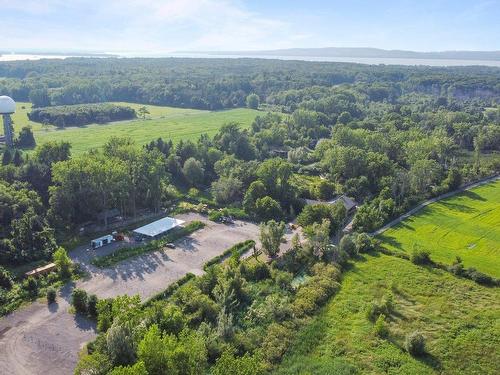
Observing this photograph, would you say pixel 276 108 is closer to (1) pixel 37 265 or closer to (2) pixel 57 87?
(2) pixel 57 87

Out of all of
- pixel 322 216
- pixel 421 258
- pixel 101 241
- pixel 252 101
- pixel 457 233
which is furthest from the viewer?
pixel 252 101

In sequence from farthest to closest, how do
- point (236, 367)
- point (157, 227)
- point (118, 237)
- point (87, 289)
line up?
1. point (157, 227)
2. point (118, 237)
3. point (87, 289)
4. point (236, 367)

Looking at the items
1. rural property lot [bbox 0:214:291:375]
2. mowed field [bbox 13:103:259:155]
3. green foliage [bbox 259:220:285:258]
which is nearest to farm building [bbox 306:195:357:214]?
rural property lot [bbox 0:214:291:375]

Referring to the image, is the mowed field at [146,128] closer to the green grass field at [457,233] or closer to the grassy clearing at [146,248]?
the grassy clearing at [146,248]

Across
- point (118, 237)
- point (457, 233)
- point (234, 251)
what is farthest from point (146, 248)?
point (457, 233)

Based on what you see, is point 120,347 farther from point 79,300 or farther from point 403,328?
point 403,328

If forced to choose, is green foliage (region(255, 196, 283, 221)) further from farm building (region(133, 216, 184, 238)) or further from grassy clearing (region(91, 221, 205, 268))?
farm building (region(133, 216, 184, 238))
